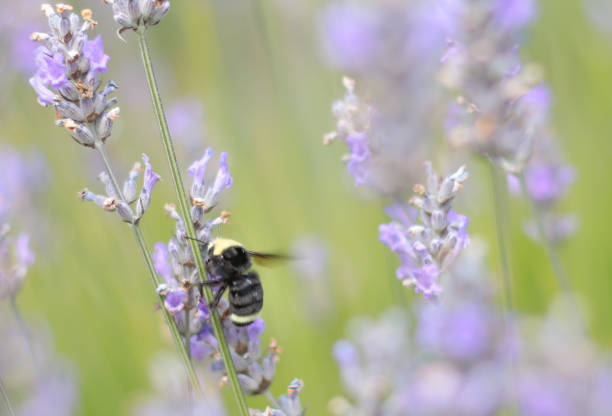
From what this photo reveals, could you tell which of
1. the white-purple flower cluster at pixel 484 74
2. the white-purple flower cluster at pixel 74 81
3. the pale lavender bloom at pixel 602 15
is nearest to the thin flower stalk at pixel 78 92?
the white-purple flower cluster at pixel 74 81

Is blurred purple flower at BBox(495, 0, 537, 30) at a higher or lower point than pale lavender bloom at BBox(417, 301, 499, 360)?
higher

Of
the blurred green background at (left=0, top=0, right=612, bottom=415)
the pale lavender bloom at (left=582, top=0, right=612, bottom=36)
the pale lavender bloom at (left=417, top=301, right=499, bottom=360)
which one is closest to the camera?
the pale lavender bloom at (left=417, top=301, right=499, bottom=360)

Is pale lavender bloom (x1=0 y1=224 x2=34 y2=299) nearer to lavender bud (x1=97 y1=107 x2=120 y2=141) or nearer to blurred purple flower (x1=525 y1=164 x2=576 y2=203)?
lavender bud (x1=97 y1=107 x2=120 y2=141)

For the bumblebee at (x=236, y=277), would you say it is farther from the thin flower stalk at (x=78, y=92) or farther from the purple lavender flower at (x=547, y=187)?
the purple lavender flower at (x=547, y=187)

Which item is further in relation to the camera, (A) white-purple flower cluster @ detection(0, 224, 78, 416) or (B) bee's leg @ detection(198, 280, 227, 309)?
(A) white-purple flower cluster @ detection(0, 224, 78, 416)

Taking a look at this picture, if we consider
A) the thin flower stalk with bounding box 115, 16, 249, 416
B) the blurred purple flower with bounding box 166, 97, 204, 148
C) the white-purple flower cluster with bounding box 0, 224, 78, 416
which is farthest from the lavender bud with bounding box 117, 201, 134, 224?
the blurred purple flower with bounding box 166, 97, 204, 148

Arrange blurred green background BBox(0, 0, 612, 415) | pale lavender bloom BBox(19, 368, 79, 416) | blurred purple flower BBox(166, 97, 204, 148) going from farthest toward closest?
blurred purple flower BBox(166, 97, 204, 148)
blurred green background BBox(0, 0, 612, 415)
pale lavender bloom BBox(19, 368, 79, 416)

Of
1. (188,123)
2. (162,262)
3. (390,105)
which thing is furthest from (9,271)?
(188,123)
